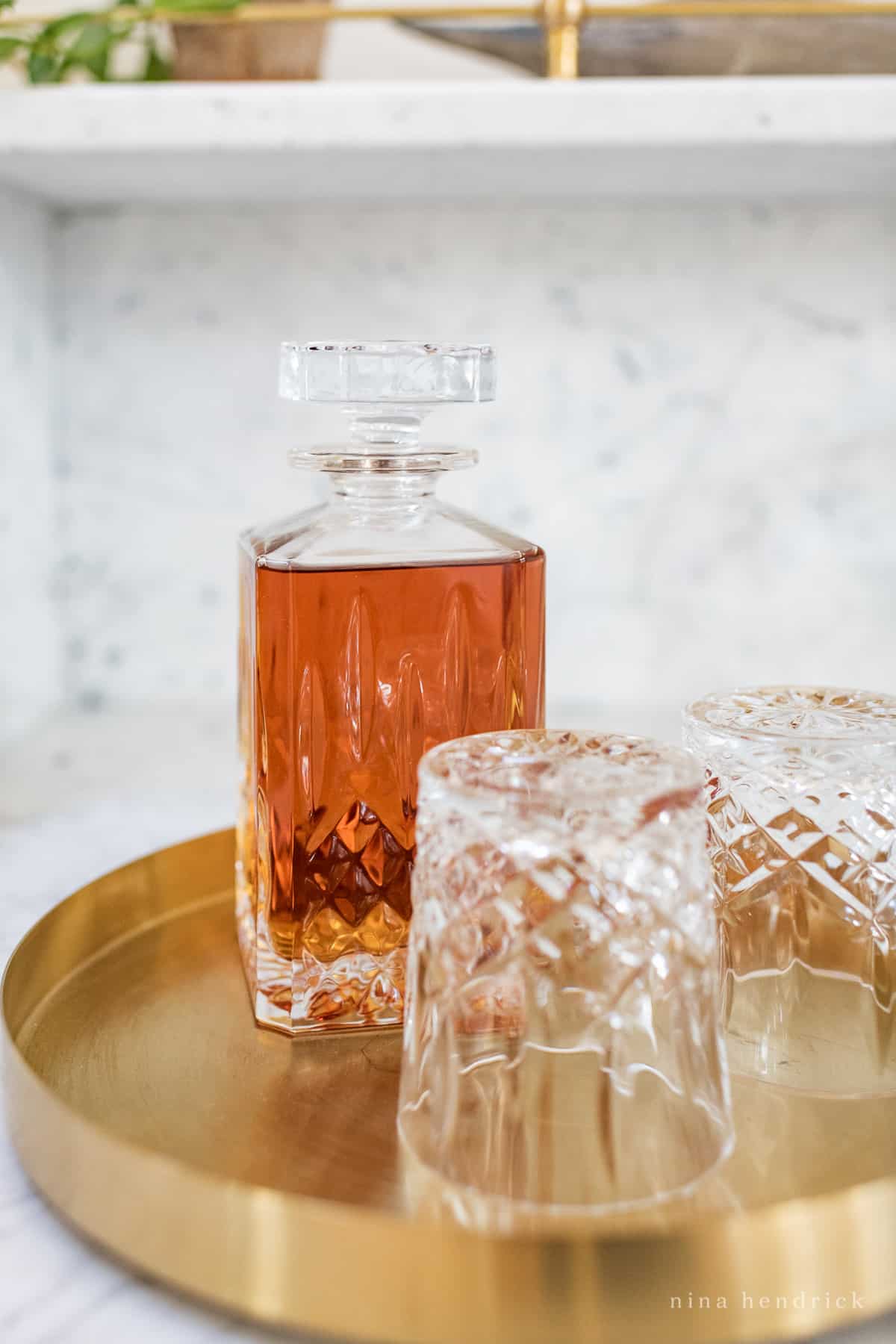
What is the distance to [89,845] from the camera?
594mm

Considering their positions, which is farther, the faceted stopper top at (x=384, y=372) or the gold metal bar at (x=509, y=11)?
the gold metal bar at (x=509, y=11)

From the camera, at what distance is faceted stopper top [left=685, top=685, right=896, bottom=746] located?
14.7 inches

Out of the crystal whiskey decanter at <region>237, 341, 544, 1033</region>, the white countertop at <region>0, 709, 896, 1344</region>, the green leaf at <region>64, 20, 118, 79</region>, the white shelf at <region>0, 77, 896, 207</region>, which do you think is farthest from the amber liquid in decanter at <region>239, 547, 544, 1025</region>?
the green leaf at <region>64, 20, 118, 79</region>

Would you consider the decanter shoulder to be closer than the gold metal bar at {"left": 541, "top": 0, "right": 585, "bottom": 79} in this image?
Yes

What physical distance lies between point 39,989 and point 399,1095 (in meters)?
0.13

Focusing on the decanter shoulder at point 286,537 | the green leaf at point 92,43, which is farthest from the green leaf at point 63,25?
the decanter shoulder at point 286,537

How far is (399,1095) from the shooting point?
1.12 feet

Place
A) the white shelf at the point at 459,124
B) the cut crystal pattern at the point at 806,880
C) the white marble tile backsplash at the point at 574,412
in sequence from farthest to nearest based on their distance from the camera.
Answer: the white marble tile backsplash at the point at 574,412, the white shelf at the point at 459,124, the cut crystal pattern at the point at 806,880

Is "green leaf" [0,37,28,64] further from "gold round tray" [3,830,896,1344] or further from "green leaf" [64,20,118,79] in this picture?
"gold round tray" [3,830,896,1344]

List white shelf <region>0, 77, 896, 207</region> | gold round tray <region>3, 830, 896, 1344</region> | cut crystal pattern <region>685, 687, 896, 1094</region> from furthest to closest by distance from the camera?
1. white shelf <region>0, 77, 896, 207</region>
2. cut crystal pattern <region>685, 687, 896, 1094</region>
3. gold round tray <region>3, 830, 896, 1344</region>

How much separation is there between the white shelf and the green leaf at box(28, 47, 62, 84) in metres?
0.05

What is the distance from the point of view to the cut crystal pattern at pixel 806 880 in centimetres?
36

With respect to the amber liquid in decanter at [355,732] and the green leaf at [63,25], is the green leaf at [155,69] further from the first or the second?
the amber liquid in decanter at [355,732]

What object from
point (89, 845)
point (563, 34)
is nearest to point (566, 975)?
point (89, 845)
